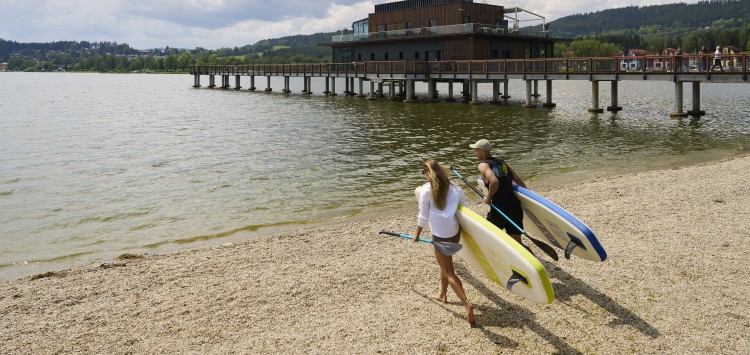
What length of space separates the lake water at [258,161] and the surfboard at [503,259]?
23.3 feet

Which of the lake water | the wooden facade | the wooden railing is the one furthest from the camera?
the wooden facade

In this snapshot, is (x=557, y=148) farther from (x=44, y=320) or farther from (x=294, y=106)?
(x=294, y=106)

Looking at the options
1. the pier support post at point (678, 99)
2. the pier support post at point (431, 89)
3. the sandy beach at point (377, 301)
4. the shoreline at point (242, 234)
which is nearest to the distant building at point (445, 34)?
the pier support post at point (431, 89)

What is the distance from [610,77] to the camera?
3628 centimetres

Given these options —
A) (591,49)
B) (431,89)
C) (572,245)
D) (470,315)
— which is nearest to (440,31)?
(431,89)

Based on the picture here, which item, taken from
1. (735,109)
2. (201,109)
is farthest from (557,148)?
(201,109)

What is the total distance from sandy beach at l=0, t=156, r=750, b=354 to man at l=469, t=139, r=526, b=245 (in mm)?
908

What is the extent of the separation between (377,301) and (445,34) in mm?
46610

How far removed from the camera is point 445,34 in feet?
171

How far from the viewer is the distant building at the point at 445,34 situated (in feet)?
171

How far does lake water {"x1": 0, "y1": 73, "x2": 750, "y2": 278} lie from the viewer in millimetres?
14008

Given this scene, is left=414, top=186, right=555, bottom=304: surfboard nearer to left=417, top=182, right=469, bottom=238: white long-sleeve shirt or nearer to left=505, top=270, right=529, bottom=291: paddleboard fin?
left=505, top=270, right=529, bottom=291: paddleboard fin

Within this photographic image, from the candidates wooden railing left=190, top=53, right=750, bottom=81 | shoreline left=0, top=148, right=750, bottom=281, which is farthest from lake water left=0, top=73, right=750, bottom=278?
wooden railing left=190, top=53, right=750, bottom=81

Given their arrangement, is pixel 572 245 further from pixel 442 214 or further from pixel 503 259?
pixel 442 214
